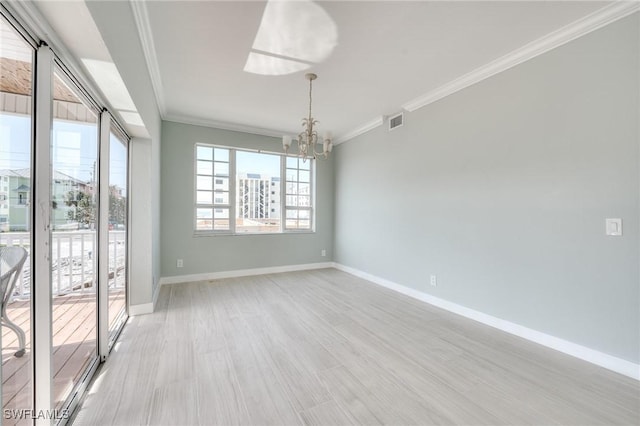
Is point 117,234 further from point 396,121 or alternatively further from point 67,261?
point 396,121

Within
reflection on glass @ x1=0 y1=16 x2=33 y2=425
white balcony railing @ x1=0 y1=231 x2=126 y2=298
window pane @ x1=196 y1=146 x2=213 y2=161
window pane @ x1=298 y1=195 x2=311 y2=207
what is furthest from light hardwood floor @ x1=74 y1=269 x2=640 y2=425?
window pane @ x1=298 y1=195 x2=311 y2=207

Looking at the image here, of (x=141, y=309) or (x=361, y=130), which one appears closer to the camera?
(x=141, y=309)

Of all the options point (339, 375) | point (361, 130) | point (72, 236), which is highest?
point (361, 130)

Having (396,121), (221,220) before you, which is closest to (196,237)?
(221,220)

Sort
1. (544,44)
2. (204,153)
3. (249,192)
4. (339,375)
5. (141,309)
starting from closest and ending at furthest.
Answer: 1. (339,375)
2. (544,44)
3. (141,309)
4. (204,153)
5. (249,192)

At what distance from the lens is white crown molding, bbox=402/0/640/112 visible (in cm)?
194

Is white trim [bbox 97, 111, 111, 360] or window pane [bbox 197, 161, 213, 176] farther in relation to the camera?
window pane [bbox 197, 161, 213, 176]

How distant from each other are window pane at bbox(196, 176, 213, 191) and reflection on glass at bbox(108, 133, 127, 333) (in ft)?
5.71

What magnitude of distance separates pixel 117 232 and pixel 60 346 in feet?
3.98

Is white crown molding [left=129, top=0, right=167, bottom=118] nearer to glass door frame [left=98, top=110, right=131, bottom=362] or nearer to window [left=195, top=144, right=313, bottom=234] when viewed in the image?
glass door frame [left=98, top=110, right=131, bottom=362]

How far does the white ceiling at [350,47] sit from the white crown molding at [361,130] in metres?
0.43

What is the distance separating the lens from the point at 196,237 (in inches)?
175

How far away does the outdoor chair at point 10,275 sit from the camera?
992 mm

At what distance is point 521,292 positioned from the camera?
8.34 ft
